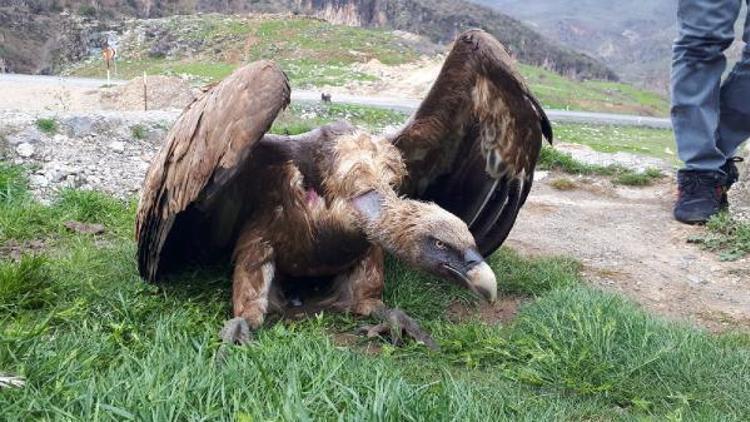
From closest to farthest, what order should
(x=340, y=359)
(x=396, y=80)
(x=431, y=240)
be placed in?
(x=340, y=359) < (x=431, y=240) < (x=396, y=80)

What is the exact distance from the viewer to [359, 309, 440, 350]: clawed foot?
332 centimetres

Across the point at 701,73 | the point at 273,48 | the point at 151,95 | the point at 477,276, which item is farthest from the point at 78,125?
the point at 273,48

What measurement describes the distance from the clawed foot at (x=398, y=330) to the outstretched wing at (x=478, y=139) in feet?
2.50

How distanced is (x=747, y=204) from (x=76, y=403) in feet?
17.9

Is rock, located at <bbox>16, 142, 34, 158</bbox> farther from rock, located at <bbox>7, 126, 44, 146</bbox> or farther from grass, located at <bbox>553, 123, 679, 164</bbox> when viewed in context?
grass, located at <bbox>553, 123, 679, 164</bbox>

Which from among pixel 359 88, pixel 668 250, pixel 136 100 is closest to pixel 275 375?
pixel 668 250

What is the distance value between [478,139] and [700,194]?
2665mm

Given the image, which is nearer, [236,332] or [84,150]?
[236,332]

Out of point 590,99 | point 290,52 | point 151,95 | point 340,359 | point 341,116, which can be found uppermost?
point 340,359

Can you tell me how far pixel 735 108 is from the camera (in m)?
6.09

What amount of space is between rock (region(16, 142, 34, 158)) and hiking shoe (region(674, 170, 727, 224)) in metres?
4.81

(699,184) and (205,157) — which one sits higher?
(205,157)

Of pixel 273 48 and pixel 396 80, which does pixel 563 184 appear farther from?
pixel 273 48

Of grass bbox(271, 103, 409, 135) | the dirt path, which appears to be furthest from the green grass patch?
grass bbox(271, 103, 409, 135)
